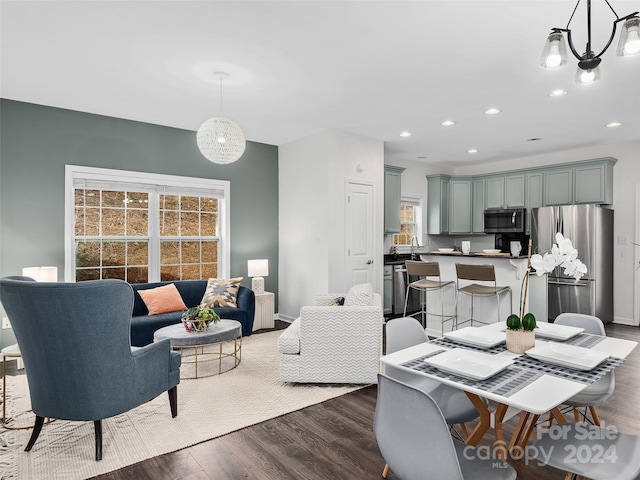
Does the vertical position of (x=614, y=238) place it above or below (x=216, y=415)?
above

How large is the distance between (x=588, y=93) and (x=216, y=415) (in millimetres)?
4600

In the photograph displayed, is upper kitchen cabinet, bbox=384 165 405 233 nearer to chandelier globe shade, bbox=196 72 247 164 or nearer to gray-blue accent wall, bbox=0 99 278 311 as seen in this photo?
gray-blue accent wall, bbox=0 99 278 311

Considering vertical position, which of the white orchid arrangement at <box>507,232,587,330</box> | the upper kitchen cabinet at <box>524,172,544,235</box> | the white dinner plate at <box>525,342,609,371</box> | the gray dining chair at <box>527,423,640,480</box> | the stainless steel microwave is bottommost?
the gray dining chair at <box>527,423,640,480</box>

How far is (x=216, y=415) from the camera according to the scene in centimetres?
288

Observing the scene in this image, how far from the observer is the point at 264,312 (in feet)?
18.2

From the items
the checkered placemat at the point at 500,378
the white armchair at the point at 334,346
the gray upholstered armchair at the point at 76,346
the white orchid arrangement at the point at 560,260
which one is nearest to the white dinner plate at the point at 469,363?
the checkered placemat at the point at 500,378

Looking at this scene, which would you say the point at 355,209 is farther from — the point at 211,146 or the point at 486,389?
the point at 486,389

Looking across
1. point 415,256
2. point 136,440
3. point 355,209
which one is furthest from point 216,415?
point 415,256

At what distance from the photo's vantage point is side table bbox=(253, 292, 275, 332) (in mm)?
5469

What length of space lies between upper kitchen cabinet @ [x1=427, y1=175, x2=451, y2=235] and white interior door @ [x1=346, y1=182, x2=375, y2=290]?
231 centimetres

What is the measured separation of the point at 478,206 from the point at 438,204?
74 centimetres

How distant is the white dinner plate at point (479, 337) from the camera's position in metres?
2.06

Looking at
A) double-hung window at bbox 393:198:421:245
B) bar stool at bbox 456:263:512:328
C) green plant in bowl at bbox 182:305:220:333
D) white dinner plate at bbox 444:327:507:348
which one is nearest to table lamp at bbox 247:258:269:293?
green plant in bowl at bbox 182:305:220:333

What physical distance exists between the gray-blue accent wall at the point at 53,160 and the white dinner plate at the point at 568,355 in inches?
176
